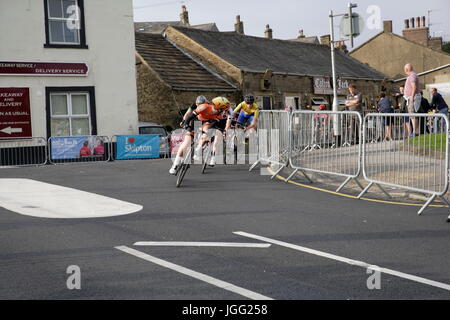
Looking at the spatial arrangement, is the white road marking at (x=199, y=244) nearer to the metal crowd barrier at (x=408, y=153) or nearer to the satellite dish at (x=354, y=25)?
the metal crowd barrier at (x=408, y=153)

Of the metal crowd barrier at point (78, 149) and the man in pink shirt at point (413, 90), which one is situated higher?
the man in pink shirt at point (413, 90)

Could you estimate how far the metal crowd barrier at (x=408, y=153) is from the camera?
27.8ft

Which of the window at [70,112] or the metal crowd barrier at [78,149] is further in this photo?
the window at [70,112]

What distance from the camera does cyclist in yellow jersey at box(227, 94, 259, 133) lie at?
14.0 m

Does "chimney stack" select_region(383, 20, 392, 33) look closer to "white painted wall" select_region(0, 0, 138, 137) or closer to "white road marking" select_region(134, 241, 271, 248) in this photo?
"white painted wall" select_region(0, 0, 138, 137)

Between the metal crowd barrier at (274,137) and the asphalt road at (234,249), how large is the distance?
1835 mm

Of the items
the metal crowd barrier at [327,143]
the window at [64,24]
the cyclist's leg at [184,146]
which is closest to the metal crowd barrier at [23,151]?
the window at [64,24]

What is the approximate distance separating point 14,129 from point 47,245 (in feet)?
48.2

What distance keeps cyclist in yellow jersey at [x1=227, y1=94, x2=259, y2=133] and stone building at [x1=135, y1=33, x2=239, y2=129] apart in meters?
17.2

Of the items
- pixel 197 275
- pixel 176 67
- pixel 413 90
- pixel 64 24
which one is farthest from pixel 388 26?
pixel 197 275

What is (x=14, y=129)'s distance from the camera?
19953 millimetres

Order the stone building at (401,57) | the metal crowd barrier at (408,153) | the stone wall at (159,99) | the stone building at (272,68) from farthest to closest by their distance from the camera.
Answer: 1. the stone building at (401,57)
2. the stone building at (272,68)
3. the stone wall at (159,99)
4. the metal crowd barrier at (408,153)
